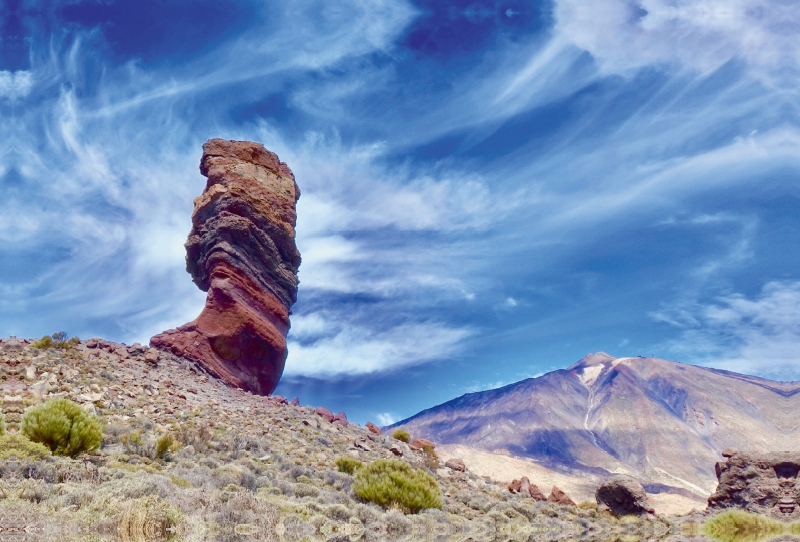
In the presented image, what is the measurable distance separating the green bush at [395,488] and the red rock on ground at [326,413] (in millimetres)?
11450

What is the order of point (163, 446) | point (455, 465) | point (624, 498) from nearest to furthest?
point (163, 446) → point (624, 498) → point (455, 465)

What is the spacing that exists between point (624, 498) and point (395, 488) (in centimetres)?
830

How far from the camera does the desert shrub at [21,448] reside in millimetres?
9789

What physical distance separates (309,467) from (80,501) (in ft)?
24.8

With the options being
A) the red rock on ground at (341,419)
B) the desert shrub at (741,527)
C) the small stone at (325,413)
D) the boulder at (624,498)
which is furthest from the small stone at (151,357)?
the desert shrub at (741,527)

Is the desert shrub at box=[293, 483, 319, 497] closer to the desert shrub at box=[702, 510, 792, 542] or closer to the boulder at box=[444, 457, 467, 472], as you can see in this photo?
the desert shrub at box=[702, 510, 792, 542]

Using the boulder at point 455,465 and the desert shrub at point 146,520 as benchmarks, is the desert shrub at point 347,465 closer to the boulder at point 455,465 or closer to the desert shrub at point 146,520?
the boulder at point 455,465

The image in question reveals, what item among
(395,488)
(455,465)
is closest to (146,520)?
(395,488)

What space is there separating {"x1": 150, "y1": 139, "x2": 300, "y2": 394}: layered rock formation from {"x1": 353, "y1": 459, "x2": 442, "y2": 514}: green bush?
14836 millimetres

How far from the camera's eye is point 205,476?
1096 cm

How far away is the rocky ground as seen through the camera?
7508 millimetres

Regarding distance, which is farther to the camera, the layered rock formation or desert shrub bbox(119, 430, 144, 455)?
the layered rock formation

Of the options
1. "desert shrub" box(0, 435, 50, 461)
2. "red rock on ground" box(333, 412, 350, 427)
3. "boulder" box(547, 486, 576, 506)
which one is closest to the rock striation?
"boulder" box(547, 486, 576, 506)

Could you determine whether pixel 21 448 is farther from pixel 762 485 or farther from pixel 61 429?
pixel 762 485
